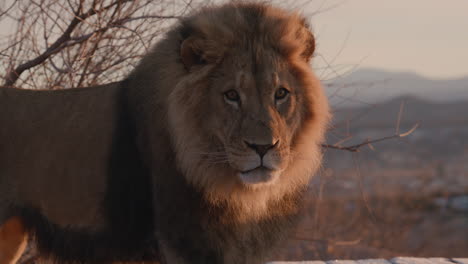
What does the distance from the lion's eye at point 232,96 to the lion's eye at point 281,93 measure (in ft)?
0.60

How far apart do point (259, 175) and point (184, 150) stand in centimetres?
41

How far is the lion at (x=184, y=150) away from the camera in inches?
112

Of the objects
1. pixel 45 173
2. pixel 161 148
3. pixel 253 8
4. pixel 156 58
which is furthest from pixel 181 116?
pixel 45 173

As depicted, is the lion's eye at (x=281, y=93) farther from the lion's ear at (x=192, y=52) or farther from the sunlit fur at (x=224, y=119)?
the lion's ear at (x=192, y=52)

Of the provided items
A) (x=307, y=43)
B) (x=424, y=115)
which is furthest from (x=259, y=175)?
(x=424, y=115)

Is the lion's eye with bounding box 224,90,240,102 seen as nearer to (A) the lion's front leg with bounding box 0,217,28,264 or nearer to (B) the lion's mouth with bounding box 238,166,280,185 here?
(B) the lion's mouth with bounding box 238,166,280,185

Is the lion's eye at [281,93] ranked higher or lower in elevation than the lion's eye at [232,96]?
lower

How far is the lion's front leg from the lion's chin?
134 cm

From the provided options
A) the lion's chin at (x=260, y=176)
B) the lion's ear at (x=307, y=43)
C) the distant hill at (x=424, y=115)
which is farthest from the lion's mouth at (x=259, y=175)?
the distant hill at (x=424, y=115)

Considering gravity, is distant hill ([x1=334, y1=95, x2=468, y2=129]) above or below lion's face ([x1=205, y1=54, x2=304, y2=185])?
below

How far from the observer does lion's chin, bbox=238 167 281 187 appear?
271 cm

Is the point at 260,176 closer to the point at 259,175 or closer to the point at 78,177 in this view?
the point at 259,175

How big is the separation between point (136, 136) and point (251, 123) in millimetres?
731

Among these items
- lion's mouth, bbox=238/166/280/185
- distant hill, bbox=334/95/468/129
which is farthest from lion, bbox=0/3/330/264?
distant hill, bbox=334/95/468/129
